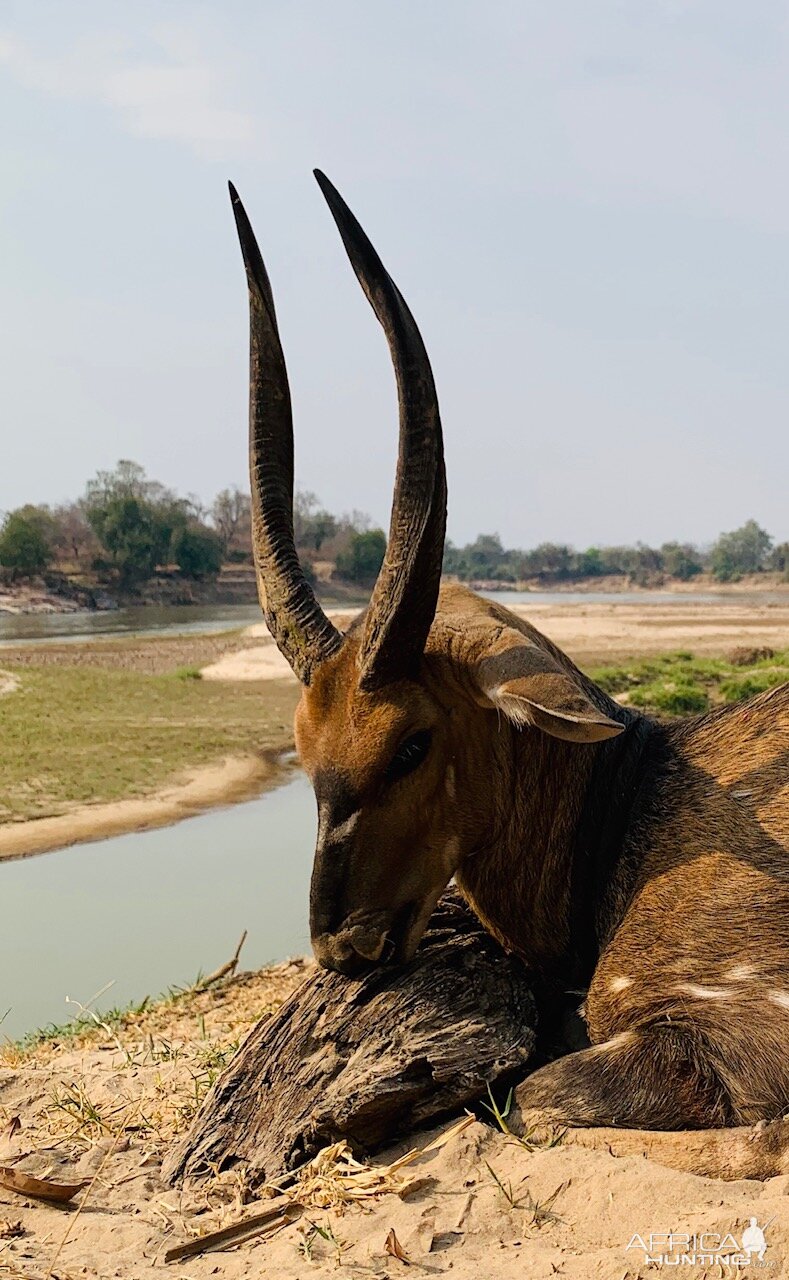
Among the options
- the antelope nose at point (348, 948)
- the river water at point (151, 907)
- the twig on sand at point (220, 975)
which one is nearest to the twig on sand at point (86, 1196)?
the antelope nose at point (348, 948)

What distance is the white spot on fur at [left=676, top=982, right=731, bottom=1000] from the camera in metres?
3.71

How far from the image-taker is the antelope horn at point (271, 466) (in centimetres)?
450

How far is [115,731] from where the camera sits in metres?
21.6

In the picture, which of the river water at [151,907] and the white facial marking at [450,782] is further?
the river water at [151,907]

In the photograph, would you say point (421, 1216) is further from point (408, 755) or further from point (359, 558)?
point (359, 558)

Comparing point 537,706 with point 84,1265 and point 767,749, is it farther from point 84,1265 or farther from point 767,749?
point 84,1265

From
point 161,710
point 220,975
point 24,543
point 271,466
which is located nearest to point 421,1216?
point 271,466

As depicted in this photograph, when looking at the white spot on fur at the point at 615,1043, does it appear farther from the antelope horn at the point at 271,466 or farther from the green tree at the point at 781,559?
the green tree at the point at 781,559

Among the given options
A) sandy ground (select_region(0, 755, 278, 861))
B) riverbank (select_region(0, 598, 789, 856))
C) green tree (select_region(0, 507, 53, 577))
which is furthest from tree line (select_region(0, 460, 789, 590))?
sandy ground (select_region(0, 755, 278, 861))

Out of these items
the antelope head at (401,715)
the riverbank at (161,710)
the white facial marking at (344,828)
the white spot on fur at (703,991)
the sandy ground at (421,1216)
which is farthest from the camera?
the riverbank at (161,710)

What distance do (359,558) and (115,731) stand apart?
42.7 m

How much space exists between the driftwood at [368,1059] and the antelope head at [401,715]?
0.21 meters

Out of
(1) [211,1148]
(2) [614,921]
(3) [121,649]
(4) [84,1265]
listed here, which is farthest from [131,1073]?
(3) [121,649]

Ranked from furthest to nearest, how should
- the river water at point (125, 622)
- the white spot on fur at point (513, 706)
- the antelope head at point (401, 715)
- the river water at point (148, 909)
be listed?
the river water at point (125, 622)
the river water at point (148, 909)
the antelope head at point (401, 715)
the white spot on fur at point (513, 706)
